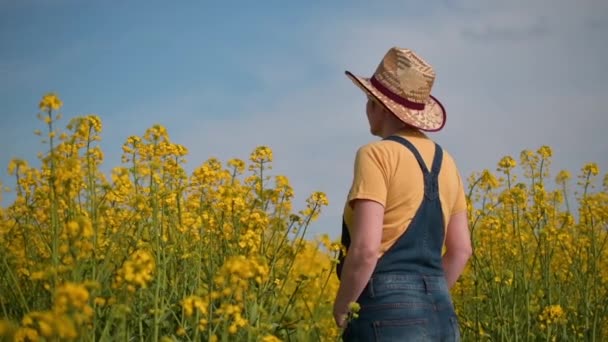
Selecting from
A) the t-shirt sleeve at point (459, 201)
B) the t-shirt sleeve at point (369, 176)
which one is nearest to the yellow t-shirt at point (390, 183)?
the t-shirt sleeve at point (369, 176)

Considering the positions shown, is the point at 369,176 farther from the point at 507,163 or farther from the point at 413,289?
the point at 507,163

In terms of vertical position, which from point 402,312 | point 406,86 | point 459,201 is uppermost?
point 406,86

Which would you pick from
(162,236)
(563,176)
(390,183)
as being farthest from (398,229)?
(563,176)

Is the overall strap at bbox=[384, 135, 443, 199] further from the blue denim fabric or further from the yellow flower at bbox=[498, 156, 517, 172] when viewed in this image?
the yellow flower at bbox=[498, 156, 517, 172]

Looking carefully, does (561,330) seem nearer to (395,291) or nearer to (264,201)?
(264,201)

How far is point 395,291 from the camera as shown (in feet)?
9.06

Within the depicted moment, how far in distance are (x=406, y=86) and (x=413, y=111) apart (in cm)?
12

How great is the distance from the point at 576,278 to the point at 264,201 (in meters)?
2.12

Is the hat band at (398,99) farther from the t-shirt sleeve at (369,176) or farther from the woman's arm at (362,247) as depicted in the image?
the woman's arm at (362,247)

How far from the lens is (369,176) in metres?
2.73

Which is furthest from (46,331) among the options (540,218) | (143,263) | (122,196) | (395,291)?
(540,218)

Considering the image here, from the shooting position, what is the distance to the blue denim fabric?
271cm

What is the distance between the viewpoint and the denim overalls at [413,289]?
272cm

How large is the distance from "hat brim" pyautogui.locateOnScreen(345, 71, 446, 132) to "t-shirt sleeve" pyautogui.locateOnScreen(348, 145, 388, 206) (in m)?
0.23
